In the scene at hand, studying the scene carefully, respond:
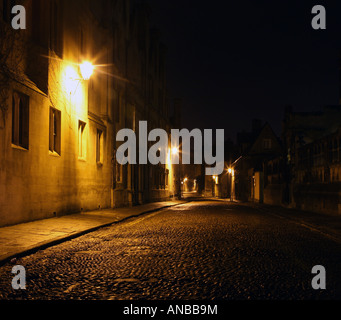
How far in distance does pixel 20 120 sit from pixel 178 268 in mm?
8688

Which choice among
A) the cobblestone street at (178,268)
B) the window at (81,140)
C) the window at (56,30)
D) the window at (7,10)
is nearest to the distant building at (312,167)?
the cobblestone street at (178,268)

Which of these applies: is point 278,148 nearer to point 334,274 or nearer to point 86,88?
point 86,88

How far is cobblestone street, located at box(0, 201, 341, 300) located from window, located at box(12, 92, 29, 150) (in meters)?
4.22

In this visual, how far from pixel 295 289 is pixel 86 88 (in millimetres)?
15494

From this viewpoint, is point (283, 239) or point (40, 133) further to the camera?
point (40, 133)

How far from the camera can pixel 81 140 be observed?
18844mm

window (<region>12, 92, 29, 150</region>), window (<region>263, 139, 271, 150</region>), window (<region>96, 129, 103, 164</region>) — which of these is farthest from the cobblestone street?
window (<region>263, 139, 271, 150</region>)

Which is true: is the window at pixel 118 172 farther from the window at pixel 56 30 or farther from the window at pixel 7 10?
the window at pixel 7 10

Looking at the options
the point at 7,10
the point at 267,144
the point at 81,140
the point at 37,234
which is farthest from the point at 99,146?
the point at 267,144

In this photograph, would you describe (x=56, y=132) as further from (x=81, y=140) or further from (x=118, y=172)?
(x=118, y=172)

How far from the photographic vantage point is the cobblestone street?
5273 mm

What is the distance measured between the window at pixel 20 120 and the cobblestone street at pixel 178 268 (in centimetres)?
422

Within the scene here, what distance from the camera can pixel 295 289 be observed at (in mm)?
5488
